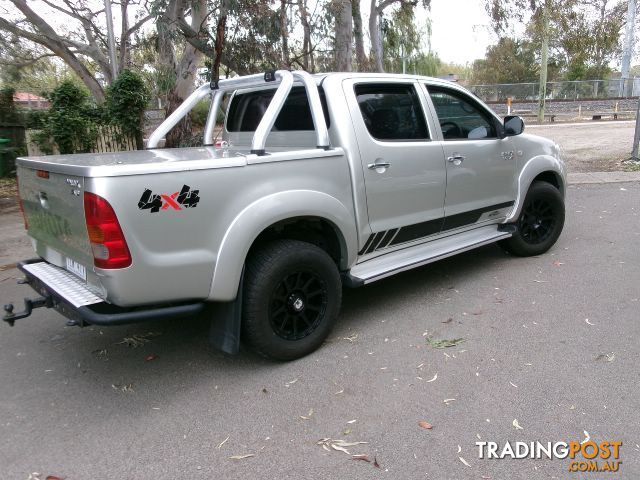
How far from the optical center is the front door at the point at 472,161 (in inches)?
184

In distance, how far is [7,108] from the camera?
1305 centimetres

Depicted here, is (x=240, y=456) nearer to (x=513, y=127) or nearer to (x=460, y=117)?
(x=460, y=117)

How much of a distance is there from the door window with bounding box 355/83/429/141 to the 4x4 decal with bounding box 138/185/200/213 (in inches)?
64.1

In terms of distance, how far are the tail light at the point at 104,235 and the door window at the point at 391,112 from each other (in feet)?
6.77

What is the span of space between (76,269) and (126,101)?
31.8ft

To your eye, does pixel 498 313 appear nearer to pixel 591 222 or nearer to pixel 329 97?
pixel 329 97

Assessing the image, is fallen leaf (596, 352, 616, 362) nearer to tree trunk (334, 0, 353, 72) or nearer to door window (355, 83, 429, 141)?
door window (355, 83, 429, 141)

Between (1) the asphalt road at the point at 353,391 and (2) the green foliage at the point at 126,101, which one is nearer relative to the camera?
(1) the asphalt road at the point at 353,391

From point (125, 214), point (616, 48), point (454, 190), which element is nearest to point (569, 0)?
point (454, 190)

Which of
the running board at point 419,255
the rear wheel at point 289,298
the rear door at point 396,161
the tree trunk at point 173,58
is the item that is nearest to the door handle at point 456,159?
the rear door at point 396,161

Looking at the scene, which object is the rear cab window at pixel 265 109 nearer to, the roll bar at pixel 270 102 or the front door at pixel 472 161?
the roll bar at pixel 270 102

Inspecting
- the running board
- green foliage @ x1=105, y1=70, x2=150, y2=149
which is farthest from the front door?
green foliage @ x1=105, y1=70, x2=150, y2=149

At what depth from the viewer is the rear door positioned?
401 cm

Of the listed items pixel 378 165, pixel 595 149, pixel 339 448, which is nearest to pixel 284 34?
pixel 378 165
